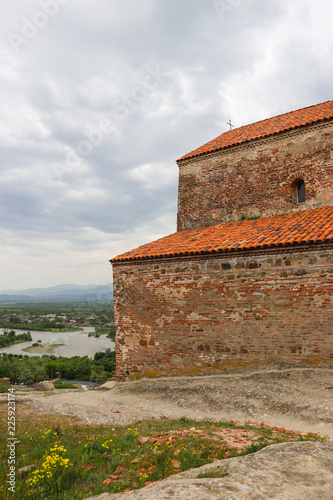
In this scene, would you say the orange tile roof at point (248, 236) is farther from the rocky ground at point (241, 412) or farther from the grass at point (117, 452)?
the grass at point (117, 452)

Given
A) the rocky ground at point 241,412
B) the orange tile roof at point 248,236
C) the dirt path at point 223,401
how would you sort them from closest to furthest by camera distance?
1. the rocky ground at point 241,412
2. the dirt path at point 223,401
3. the orange tile roof at point 248,236

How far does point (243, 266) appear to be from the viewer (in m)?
8.84

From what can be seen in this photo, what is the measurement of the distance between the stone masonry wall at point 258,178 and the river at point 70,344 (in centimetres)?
5322

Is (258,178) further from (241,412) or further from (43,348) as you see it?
(43,348)

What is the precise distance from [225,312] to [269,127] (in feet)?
26.4

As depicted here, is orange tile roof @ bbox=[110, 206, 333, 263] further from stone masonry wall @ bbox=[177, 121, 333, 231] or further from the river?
the river

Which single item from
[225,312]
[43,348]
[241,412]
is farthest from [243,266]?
[43,348]

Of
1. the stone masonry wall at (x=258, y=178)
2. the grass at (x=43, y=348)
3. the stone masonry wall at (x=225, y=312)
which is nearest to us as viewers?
the stone masonry wall at (x=225, y=312)

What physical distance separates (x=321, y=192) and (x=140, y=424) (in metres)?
9.07

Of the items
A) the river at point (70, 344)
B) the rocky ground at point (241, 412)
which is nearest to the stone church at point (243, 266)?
the rocky ground at point (241, 412)

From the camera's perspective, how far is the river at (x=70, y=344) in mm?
64312

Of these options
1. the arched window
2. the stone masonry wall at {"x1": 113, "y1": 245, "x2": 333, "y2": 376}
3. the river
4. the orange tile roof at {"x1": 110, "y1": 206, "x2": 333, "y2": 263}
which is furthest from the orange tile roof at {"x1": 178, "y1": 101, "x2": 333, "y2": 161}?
the river

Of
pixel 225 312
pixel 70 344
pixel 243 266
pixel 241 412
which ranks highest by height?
pixel 243 266

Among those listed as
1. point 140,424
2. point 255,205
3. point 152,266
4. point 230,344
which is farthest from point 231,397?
point 255,205
